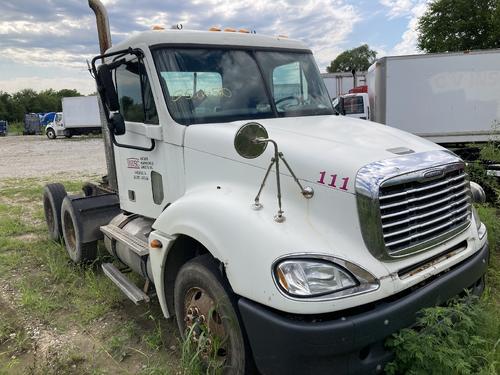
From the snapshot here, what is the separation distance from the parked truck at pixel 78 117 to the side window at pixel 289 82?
32.5 metres

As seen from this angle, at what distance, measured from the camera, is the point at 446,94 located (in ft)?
33.0

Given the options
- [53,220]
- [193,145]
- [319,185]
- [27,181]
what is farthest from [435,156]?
[27,181]

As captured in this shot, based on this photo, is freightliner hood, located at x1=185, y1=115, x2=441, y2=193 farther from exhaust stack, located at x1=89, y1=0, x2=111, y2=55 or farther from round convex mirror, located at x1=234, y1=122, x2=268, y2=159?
exhaust stack, located at x1=89, y1=0, x2=111, y2=55

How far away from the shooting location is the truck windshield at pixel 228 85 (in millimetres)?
3729

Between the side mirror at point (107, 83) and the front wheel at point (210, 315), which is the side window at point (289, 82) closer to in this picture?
the side mirror at point (107, 83)

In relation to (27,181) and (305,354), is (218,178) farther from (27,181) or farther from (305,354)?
(27,181)

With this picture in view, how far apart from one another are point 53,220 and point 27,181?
27.6ft

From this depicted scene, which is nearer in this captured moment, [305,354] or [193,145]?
[305,354]

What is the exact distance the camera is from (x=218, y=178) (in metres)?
3.36

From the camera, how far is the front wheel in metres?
2.78

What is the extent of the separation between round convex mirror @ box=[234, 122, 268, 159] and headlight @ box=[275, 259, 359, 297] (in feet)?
2.36

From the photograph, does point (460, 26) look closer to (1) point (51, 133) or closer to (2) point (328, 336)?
(1) point (51, 133)

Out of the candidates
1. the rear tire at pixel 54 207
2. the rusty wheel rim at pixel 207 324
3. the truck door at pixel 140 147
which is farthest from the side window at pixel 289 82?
the rear tire at pixel 54 207

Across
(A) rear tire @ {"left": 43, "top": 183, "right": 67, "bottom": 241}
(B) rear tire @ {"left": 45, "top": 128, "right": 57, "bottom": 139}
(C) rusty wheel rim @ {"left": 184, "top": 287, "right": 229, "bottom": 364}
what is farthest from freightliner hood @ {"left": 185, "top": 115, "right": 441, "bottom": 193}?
(B) rear tire @ {"left": 45, "top": 128, "right": 57, "bottom": 139}
